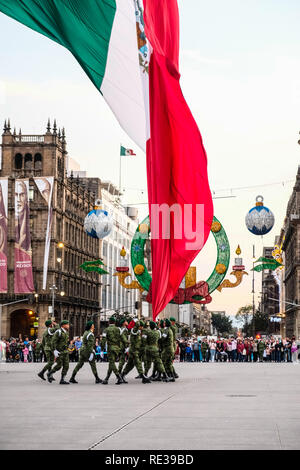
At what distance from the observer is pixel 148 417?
11.9m

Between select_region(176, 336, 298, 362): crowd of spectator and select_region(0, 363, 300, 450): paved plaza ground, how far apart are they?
26702 mm

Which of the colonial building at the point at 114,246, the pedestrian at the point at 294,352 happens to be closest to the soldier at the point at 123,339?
the pedestrian at the point at 294,352

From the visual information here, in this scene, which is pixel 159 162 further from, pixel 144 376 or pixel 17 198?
pixel 17 198

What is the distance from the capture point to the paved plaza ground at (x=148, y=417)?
891 centimetres

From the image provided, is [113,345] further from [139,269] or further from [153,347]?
[139,269]

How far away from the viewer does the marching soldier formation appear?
21.0 m

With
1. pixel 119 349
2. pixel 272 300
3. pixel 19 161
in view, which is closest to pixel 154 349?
pixel 119 349

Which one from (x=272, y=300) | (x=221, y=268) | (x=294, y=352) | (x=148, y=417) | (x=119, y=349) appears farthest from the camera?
(x=272, y=300)

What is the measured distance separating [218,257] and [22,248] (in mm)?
17012

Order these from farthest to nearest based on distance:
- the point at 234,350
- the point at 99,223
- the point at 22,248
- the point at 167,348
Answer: the point at 22,248, the point at 234,350, the point at 99,223, the point at 167,348

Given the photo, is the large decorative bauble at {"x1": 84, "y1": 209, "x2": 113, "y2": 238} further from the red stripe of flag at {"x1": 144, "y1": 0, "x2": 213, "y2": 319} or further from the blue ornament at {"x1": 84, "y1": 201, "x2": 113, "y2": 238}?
the red stripe of flag at {"x1": 144, "y1": 0, "x2": 213, "y2": 319}

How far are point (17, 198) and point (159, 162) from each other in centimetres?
4125

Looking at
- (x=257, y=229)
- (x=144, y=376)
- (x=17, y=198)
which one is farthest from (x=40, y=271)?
(x=144, y=376)

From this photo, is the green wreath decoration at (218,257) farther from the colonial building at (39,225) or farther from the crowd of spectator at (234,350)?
the colonial building at (39,225)
